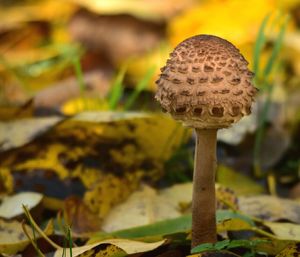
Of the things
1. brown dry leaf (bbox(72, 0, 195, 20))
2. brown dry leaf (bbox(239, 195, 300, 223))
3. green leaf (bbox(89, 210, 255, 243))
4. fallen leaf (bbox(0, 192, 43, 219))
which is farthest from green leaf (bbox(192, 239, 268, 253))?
brown dry leaf (bbox(72, 0, 195, 20))

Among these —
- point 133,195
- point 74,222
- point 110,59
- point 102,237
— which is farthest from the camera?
point 110,59

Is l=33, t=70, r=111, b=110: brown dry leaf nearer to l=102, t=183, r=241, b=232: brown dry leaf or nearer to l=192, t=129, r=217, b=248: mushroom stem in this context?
l=102, t=183, r=241, b=232: brown dry leaf

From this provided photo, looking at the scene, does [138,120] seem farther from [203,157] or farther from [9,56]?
[9,56]

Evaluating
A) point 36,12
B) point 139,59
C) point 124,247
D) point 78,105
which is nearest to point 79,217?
point 124,247

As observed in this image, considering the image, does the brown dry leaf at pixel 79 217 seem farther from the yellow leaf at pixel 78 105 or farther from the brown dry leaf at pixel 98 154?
the yellow leaf at pixel 78 105

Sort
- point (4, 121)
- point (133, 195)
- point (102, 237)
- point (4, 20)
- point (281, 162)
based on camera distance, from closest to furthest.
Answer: point (102, 237), point (133, 195), point (4, 121), point (281, 162), point (4, 20)

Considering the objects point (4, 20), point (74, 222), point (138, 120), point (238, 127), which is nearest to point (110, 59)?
point (4, 20)

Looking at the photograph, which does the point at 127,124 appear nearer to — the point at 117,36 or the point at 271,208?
the point at 271,208
